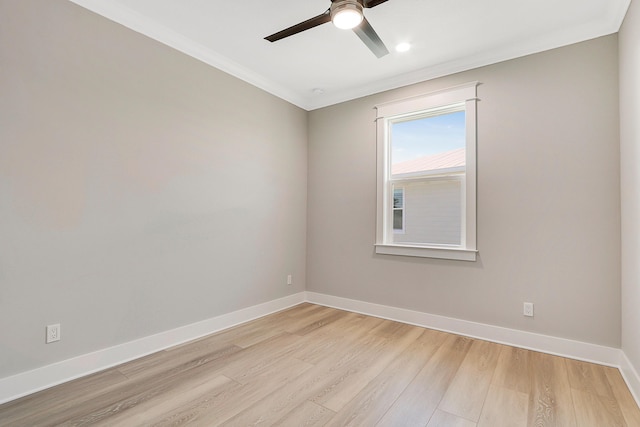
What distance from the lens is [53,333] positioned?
202 cm

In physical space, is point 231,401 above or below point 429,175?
below

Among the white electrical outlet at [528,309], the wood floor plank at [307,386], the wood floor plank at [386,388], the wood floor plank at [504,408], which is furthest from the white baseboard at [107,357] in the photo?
the white electrical outlet at [528,309]

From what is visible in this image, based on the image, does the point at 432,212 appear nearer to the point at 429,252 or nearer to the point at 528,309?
the point at 429,252

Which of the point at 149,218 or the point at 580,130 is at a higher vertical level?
the point at 580,130

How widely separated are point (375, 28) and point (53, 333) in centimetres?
332

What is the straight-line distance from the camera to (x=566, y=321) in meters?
2.53

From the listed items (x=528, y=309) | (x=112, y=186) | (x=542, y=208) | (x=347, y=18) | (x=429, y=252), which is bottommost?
(x=528, y=309)

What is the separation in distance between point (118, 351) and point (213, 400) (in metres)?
1.00

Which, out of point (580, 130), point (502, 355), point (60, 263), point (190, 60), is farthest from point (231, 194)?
point (580, 130)

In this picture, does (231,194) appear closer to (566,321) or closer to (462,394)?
A: (462,394)

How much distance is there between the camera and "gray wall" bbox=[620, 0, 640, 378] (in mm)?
1942

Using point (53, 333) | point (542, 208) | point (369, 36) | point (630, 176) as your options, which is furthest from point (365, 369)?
point (369, 36)

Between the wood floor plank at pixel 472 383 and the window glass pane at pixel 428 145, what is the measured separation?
175 cm

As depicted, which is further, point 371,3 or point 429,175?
point 429,175
